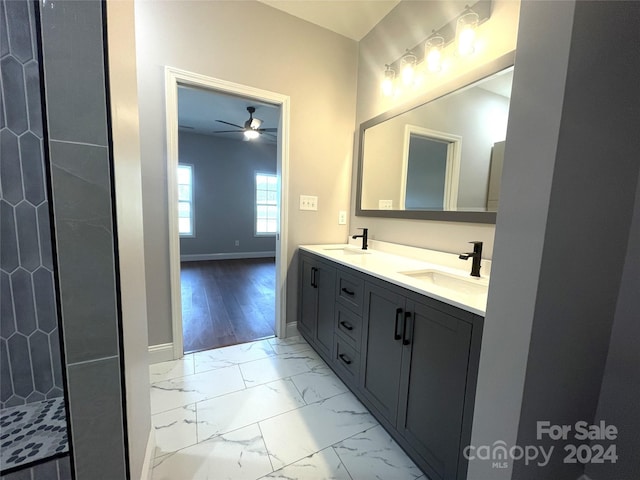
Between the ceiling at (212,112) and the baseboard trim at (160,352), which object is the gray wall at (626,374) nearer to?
the baseboard trim at (160,352)

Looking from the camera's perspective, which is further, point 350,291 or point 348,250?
point 348,250

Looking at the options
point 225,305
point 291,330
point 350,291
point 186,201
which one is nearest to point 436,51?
point 350,291

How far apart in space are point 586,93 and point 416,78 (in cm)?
138

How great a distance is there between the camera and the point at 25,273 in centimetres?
84

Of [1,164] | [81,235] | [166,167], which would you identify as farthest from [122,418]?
[166,167]

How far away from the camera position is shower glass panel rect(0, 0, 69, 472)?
0.73 m

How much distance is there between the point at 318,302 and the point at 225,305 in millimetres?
1596

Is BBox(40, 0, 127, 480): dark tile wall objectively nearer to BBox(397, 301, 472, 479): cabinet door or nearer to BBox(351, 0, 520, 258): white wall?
BBox(397, 301, 472, 479): cabinet door

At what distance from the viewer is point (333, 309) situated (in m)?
1.79

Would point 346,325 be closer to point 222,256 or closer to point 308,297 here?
point 308,297

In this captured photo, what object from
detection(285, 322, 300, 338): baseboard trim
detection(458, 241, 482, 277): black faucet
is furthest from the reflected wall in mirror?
detection(285, 322, 300, 338): baseboard trim

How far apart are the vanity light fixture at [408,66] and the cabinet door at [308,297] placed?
153 cm

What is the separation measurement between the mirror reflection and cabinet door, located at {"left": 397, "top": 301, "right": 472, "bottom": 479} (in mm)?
797

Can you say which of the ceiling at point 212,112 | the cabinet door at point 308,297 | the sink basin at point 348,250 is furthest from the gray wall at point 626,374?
the ceiling at point 212,112
